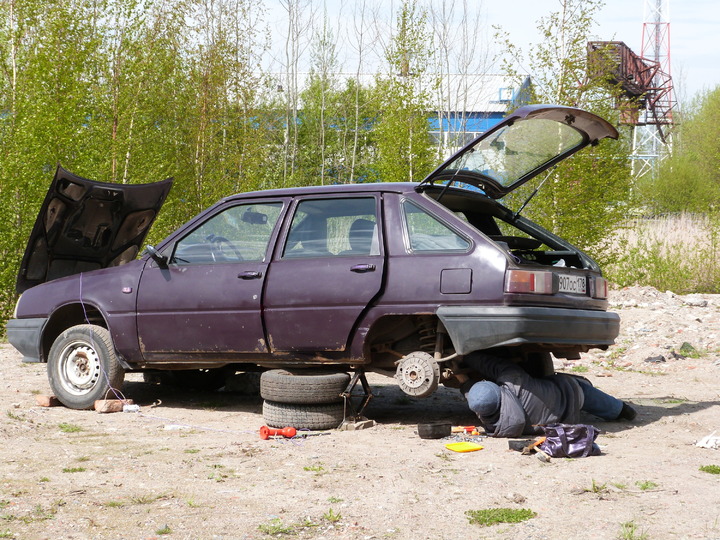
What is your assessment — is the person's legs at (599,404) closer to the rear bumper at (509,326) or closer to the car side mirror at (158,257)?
the rear bumper at (509,326)

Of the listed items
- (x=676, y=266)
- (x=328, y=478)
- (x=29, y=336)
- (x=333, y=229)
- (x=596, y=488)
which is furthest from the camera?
(x=676, y=266)

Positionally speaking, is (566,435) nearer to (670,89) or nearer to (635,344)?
(635,344)

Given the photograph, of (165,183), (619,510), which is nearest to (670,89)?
(165,183)

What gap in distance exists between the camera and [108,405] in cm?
736

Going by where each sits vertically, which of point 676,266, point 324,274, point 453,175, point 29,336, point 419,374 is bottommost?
point 419,374

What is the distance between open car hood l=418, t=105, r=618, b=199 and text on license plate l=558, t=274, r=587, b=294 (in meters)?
1.13

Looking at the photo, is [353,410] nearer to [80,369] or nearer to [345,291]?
[345,291]

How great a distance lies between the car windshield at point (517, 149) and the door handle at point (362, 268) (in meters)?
1.03

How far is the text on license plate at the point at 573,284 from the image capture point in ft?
20.4

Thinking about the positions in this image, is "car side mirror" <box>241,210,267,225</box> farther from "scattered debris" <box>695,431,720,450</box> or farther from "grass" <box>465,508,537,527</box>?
"scattered debris" <box>695,431,720,450</box>

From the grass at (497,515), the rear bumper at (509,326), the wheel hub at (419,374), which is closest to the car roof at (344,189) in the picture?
the rear bumper at (509,326)

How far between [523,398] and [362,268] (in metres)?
1.48

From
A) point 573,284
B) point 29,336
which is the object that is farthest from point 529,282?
point 29,336

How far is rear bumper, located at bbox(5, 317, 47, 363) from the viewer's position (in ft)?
25.6
